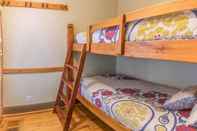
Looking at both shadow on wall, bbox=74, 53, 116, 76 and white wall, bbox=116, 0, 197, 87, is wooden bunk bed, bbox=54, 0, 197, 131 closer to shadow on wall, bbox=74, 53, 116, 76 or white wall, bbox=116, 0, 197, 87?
white wall, bbox=116, 0, 197, 87

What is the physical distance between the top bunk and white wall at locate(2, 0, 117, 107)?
1375 mm

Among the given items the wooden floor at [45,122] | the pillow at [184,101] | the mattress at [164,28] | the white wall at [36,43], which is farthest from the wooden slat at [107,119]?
the white wall at [36,43]

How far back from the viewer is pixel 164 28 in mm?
1312

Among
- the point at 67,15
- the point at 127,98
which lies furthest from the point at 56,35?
the point at 127,98

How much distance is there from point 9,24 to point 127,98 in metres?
2.04

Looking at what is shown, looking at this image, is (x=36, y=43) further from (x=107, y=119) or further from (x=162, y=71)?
(x=162, y=71)

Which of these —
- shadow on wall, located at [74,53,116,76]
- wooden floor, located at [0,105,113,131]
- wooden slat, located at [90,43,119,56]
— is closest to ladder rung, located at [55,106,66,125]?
wooden floor, located at [0,105,113,131]

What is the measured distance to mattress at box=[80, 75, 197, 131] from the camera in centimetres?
139

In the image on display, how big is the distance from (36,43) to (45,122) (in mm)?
1208

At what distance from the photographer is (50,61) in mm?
3170

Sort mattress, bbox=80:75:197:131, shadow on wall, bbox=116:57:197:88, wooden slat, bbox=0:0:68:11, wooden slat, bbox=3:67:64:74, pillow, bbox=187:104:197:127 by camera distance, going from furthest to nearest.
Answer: wooden slat, bbox=3:67:64:74 < wooden slat, bbox=0:0:68:11 < shadow on wall, bbox=116:57:197:88 < mattress, bbox=80:75:197:131 < pillow, bbox=187:104:197:127

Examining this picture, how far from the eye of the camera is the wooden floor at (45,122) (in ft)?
8.29

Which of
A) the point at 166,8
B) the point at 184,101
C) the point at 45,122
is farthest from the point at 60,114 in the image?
the point at 166,8

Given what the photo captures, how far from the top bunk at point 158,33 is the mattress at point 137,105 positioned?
453mm
